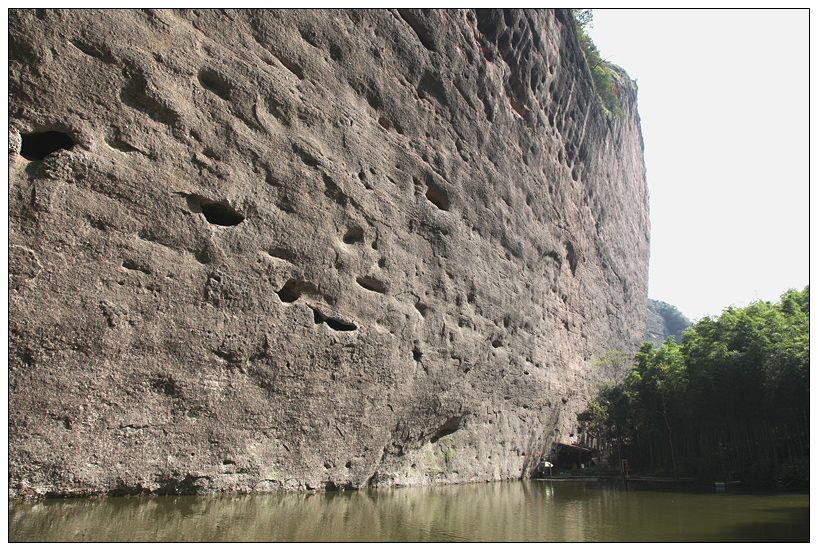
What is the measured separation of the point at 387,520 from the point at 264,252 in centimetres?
443

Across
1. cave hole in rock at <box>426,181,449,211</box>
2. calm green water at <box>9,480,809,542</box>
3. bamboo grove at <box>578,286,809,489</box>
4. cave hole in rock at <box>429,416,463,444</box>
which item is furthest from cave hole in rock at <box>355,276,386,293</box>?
bamboo grove at <box>578,286,809,489</box>

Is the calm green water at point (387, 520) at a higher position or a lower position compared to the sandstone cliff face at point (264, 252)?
lower

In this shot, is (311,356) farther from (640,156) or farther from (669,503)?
(640,156)

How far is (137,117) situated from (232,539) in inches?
230

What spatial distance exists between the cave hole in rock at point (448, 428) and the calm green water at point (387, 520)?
3.00 metres

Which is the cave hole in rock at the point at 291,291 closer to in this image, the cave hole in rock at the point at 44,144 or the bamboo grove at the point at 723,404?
the cave hole in rock at the point at 44,144

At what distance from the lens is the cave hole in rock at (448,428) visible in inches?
469

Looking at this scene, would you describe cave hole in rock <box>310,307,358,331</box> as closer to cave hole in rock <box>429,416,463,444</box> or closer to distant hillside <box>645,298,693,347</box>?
cave hole in rock <box>429,416,463,444</box>

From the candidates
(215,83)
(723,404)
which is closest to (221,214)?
(215,83)

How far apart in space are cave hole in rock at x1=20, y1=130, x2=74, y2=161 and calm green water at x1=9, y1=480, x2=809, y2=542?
439 centimetres

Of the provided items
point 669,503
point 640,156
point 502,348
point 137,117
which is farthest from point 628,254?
point 137,117

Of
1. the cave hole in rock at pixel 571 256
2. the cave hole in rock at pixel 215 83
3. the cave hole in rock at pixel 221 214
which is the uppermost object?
the cave hole in rock at pixel 571 256

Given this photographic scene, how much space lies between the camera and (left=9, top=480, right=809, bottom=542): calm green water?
5047 millimetres

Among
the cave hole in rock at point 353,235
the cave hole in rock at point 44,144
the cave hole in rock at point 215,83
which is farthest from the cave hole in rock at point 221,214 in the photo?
the cave hole in rock at point 353,235
